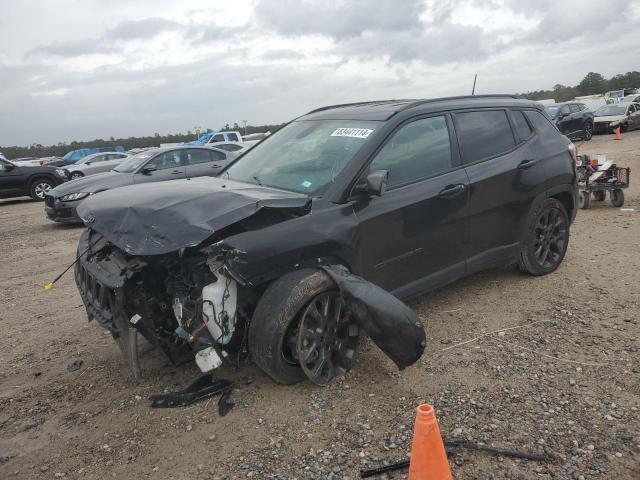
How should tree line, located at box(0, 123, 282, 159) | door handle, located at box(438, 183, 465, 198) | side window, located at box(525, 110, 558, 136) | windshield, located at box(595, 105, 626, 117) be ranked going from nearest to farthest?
door handle, located at box(438, 183, 465, 198), side window, located at box(525, 110, 558, 136), windshield, located at box(595, 105, 626, 117), tree line, located at box(0, 123, 282, 159)

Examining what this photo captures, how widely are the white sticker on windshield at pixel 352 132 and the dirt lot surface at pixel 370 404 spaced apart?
5.08 feet

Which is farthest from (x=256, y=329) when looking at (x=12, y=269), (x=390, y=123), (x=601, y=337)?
(x=12, y=269)

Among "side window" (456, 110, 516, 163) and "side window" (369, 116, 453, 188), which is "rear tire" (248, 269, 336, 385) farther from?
"side window" (456, 110, 516, 163)

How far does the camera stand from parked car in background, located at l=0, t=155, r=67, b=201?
50.1ft

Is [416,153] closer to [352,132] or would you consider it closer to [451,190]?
[451,190]

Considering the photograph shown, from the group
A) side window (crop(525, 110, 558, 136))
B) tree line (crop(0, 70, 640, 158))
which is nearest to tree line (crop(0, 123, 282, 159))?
tree line (crop(0, 70, 640, 158))

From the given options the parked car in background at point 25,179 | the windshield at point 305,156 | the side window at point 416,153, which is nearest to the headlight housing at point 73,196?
the parked car in background at point 25,179

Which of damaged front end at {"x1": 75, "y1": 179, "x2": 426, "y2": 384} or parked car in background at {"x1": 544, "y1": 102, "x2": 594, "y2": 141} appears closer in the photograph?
damaged front end at {"x1": 75, "y1": 179, "x2": 426, "y2": 384}

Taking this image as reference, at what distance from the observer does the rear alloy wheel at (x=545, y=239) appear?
488cm

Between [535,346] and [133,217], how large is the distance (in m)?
A: 2.92

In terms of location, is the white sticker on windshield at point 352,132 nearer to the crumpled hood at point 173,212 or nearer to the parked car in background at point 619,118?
the crumpled hood at point 173,212

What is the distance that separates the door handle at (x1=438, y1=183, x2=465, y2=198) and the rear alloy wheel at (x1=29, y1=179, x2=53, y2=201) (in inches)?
593

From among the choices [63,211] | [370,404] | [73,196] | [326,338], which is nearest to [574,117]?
[73,196]

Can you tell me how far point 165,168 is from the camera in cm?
1132
